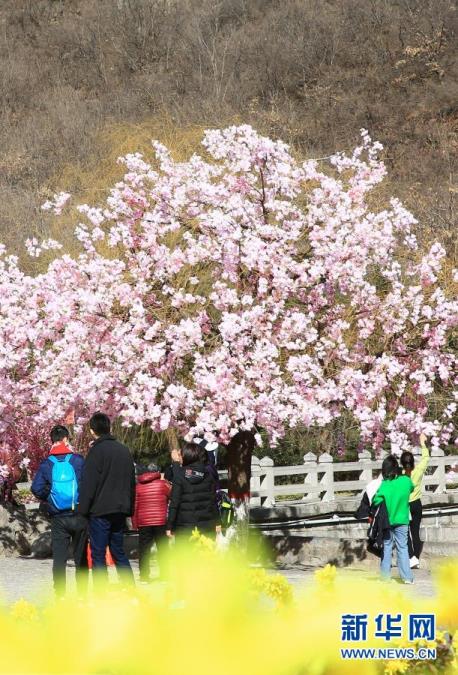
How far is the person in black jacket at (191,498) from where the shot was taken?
11.2 meters

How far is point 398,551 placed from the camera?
43.9ft

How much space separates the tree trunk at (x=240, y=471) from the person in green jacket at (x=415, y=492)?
6.98 ft

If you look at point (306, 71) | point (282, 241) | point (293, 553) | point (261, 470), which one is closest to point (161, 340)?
point (282, 241)

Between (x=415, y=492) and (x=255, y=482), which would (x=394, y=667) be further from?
(x=255, y=482)

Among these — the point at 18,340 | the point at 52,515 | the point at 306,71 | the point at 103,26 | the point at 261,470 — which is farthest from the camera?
the point at 103,26

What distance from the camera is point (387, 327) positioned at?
1511cm

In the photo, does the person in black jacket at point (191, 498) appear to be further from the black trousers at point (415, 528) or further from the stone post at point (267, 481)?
the stone post at point (267, 481)

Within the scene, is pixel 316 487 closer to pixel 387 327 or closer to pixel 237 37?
pixel 387 327

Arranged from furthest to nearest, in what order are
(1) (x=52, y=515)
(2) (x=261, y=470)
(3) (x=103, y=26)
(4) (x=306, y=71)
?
1. (3) (x=103, y=26)
2. (4) (x=306, y=71)
3. (2) (x=261, y=470)
4. (1) (x=52, y=515)

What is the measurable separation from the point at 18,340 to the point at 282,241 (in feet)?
Result: 14.1

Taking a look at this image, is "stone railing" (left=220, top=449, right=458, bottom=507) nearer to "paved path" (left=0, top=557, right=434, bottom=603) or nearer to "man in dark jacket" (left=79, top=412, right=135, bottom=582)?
"paved path" (left=0, top=557, right=434, bottom=603)

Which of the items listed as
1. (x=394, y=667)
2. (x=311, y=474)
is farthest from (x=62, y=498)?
(x=311, y=474)

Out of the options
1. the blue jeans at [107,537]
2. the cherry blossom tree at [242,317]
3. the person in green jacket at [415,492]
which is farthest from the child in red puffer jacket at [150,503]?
the blue jeans at [107,537]

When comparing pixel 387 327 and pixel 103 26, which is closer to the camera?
pixel 387 327
